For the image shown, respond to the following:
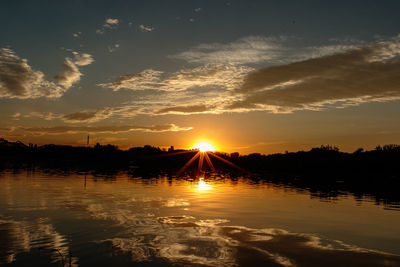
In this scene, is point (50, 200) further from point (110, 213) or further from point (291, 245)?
point (291, 245)

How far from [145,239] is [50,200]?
722 inches

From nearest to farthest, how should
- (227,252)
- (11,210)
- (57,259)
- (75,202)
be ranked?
(57,259), (227,252), (11,210), (75,202)

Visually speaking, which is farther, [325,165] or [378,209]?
[325,165]

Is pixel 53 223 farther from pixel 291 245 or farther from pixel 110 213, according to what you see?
pixel 291 245

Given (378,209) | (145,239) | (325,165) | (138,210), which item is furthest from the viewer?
(325,165)

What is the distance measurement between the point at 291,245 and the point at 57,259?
12.8 metres

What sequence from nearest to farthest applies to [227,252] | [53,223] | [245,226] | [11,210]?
[227,252], [53,223], [245,226], [11,210]

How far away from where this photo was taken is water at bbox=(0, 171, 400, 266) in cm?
1644

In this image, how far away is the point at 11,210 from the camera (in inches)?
1078

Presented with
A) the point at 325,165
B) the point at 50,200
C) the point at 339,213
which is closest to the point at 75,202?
the point at 50,200

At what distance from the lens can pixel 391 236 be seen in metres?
23.7

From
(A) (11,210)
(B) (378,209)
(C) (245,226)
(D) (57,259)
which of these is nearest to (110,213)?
(A) (11,210)

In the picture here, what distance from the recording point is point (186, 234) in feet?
70.4

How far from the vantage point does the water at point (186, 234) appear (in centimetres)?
1644
